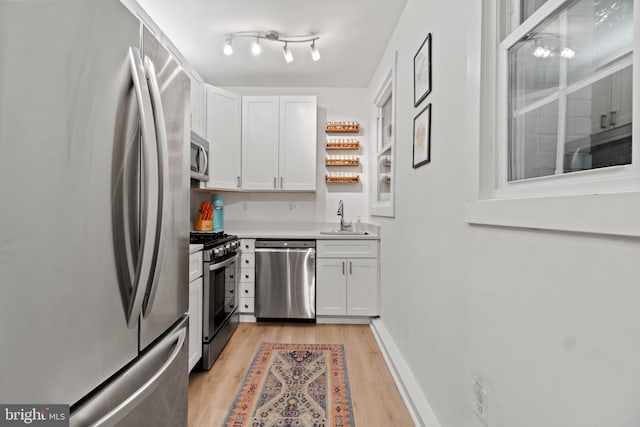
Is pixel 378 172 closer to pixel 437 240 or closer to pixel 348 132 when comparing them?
pixel 348 132

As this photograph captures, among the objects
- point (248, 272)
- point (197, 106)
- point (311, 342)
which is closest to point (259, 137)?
point (197, 106)

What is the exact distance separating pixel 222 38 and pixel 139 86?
234cm

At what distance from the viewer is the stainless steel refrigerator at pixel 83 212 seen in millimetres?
541

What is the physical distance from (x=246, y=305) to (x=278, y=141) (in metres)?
1.84

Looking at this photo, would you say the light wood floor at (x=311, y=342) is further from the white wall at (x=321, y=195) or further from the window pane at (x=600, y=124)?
the window pane at (x=600, y=124)

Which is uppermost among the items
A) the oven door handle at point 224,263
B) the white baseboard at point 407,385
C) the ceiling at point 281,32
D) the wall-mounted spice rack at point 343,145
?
the ceiling at point 281,32

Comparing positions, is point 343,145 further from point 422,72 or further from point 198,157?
point 422,72

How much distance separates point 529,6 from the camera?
1.04 m

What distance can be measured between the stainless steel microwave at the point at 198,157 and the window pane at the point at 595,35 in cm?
249

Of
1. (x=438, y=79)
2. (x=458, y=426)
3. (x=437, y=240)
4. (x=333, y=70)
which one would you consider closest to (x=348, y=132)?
(x=333, y=70)

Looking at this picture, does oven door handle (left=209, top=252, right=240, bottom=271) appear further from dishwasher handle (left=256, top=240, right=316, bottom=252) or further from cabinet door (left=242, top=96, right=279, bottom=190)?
A: cabinet door (left=242, top=96, right=279, bottom=190)

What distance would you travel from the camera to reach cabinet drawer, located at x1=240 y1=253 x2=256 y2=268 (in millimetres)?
3256

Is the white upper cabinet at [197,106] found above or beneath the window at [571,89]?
above

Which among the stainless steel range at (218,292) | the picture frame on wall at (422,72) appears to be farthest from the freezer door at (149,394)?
the picture frame on wall at (422,72)
